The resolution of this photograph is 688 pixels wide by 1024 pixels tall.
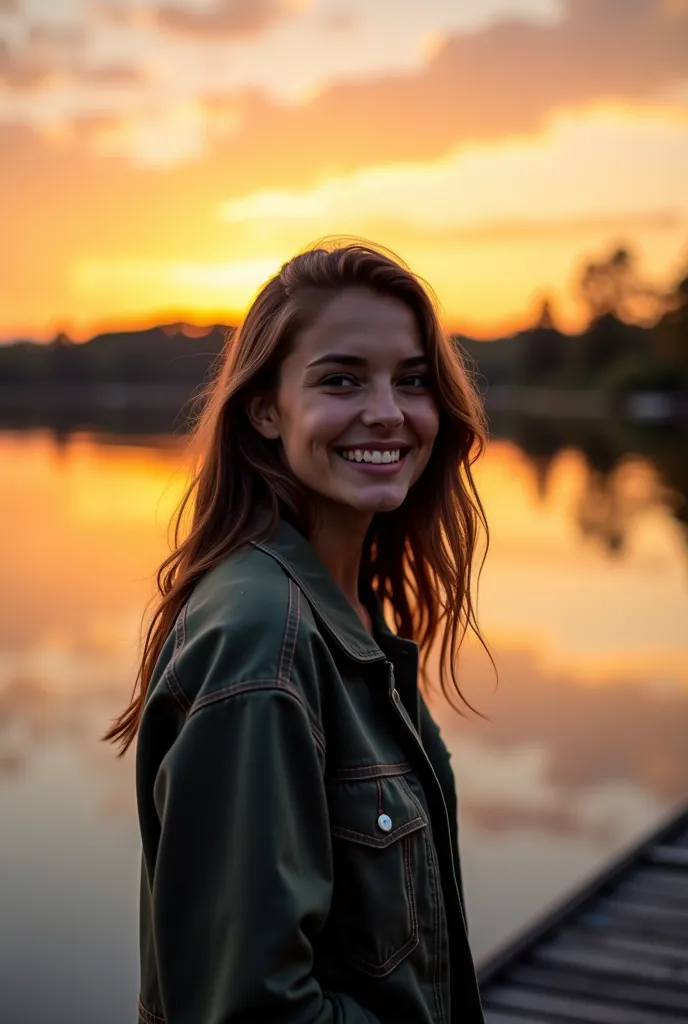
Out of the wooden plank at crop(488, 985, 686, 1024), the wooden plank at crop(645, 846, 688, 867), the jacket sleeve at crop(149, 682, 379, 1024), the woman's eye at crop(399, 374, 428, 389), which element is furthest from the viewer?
the wooden plank at crop(645, 846, 688, 867)

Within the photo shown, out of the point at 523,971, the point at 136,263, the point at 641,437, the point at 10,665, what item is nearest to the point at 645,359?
the point at 641,437

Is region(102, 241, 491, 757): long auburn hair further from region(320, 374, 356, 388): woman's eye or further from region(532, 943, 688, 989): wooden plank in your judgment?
region(532, 943, 688, 989): wooden plank

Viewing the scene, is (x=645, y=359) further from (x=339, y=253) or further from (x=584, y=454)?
(x=339, y=253)

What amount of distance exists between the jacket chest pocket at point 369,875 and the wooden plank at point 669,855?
407cm

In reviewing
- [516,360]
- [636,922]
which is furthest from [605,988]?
[516,360]

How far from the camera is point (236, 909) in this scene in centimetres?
145

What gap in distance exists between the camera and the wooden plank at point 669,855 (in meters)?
5.42

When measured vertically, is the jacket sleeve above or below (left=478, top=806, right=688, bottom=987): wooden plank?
above

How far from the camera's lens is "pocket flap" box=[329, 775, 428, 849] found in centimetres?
164

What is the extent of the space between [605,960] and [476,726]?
5.22 metres

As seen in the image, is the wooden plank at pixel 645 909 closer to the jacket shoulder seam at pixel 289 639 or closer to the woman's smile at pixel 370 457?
the woman's smile at pixel 370 457

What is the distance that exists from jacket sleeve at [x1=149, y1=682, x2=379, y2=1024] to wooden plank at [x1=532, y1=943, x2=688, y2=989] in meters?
3.09

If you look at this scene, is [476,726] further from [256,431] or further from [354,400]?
[354,400]

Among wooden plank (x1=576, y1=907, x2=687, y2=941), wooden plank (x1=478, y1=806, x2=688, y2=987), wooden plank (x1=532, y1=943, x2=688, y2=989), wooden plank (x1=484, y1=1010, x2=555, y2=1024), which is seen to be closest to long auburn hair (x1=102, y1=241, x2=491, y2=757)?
wooden plank (x1=484, y1=1010, x2=555, y2=1024)
